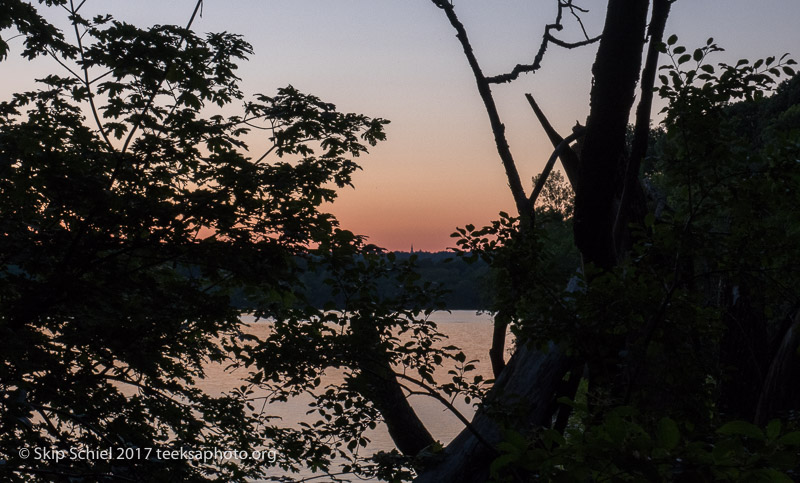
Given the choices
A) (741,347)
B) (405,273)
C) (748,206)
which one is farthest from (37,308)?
(741,347)

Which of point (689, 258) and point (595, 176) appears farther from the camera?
point (595, 176)

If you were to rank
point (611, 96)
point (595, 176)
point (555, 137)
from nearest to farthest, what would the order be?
point (611, 96)
point (595, 176)
point (555, 137)

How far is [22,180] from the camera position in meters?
4.36

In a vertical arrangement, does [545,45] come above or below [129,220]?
above

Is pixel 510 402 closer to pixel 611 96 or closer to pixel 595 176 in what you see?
pixel 595 176

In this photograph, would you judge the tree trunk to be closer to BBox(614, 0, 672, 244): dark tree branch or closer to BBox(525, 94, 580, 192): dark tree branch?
BBox(525, 94, 580, 192): dark tree branch

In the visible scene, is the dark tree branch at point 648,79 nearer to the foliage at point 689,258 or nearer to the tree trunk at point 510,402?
the foliage at point 689,258

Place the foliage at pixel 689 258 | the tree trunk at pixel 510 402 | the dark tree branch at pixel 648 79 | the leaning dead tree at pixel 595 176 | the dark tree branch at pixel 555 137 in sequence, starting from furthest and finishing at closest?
the dark tree branch at pixel 555 137 < the tree trunk at pixel 510 402 < the leaning dead tree at pixel 595 176 < the dark tree branch at pixel 648 79 < the foliage at pixel 689 258

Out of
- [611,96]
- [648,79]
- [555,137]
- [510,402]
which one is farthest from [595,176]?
[510,402]

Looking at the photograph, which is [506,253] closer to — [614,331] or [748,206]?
[614,331]

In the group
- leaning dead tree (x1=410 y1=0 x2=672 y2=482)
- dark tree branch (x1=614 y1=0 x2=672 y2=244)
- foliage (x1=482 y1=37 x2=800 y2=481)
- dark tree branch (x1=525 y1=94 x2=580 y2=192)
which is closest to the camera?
foliage (x1=482 y1=37 x2=800 y2=481)

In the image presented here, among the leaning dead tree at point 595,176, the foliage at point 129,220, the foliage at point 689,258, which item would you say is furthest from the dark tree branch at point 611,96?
the foliage at point 129,220

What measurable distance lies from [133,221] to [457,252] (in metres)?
2.11

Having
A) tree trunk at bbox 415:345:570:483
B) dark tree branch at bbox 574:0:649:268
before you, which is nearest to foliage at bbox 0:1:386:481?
dark tree branch at bbox 574:0:649:268
